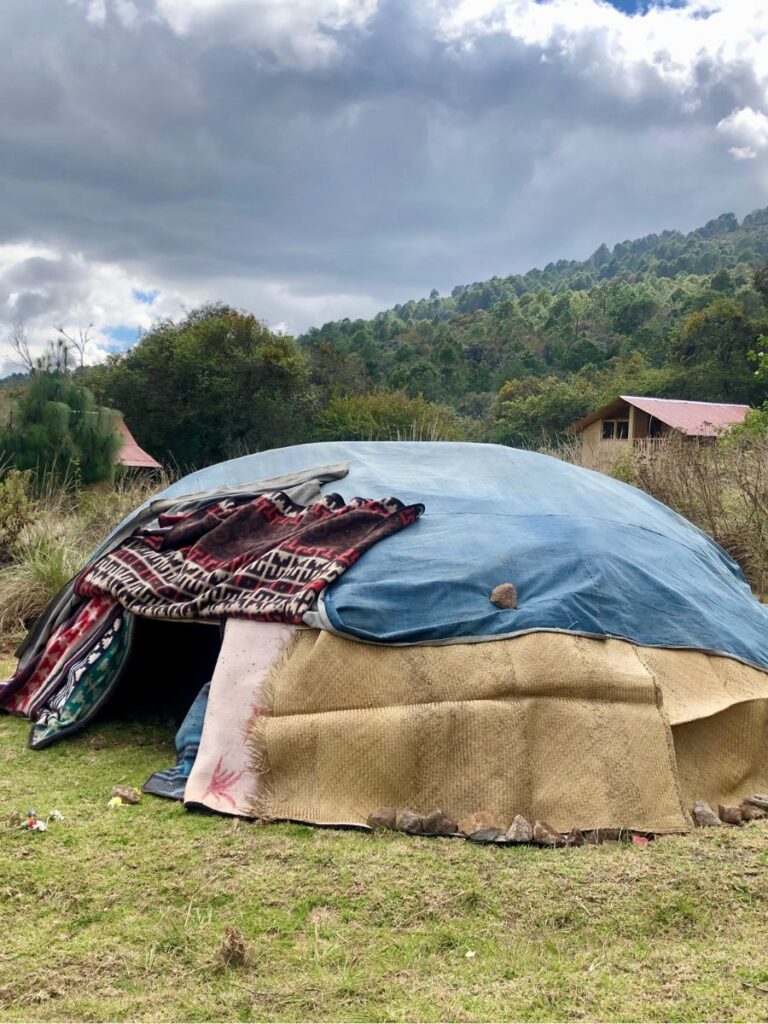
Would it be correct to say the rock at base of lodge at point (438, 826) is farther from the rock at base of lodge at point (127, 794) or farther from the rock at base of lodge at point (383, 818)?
the rock at base of lodge at point (127, 794)

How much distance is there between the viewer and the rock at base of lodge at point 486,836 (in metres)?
3.07

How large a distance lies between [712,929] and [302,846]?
1.33m

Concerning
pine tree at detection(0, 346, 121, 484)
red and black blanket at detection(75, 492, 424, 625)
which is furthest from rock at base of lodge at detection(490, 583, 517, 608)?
pine tree at detection(0, 346, 121, 484)

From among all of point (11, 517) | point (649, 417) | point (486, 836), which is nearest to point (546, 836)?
point (486, 836)

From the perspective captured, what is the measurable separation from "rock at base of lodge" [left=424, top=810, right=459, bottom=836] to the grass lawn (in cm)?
11

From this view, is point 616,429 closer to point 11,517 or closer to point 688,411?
point 688,411

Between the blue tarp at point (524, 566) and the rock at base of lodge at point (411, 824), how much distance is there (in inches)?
28.2

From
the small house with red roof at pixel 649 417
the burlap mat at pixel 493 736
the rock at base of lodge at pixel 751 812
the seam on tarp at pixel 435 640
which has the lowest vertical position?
the rock at base of lodge at pixel 751 812

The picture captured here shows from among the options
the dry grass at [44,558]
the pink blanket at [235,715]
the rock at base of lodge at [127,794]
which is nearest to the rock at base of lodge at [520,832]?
the pink blanket at [235,715]

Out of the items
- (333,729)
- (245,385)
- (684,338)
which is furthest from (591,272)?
(333,729)

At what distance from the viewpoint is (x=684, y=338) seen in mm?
33844

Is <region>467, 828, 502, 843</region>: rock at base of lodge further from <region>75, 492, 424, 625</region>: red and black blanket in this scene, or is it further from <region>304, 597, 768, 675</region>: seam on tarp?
<region>75, 492, 424, 625</region>: red and black blanket

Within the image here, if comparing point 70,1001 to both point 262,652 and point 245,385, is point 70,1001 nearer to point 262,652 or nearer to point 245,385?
point 262,652

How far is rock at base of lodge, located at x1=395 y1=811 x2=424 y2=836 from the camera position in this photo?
3.14 m
